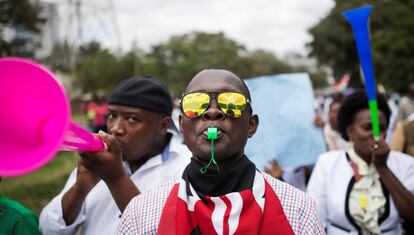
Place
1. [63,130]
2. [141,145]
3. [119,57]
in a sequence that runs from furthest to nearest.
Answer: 1. [119,57]
2. [141,145]
3. [63,130]

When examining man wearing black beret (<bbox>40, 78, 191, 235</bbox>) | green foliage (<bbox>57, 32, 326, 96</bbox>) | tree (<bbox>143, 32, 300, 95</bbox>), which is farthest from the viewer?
tree (<bbox>143, 32, 300, 95</bbox>)

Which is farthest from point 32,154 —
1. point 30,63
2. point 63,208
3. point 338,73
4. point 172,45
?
point 172,45

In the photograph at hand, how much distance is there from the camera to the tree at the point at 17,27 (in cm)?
650

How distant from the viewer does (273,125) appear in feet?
10.9

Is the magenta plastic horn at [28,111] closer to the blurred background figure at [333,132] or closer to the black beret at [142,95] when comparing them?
the black beret at [142,95]

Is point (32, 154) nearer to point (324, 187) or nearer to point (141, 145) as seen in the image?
point (141, 145)

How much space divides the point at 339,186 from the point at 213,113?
60.0 inches

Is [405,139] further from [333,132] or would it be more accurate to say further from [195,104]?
[195,104]

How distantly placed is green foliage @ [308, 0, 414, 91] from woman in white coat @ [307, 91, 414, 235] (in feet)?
71.8

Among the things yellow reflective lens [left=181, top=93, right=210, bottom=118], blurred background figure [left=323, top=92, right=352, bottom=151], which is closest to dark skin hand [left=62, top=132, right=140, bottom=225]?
yellow reflective lens [left=181, top=93, right=210, bottom=118]

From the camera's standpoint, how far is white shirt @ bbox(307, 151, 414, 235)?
282 cm

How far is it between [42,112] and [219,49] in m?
51.9

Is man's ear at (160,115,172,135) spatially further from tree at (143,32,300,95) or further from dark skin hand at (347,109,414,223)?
tree at (143,32,300,95)

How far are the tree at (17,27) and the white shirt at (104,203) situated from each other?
13.9ft
